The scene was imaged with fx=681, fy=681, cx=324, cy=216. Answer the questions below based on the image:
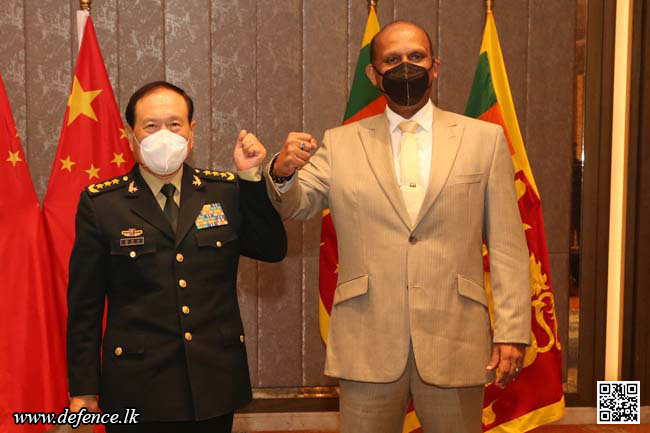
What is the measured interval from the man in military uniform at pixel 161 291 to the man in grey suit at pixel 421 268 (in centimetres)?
20

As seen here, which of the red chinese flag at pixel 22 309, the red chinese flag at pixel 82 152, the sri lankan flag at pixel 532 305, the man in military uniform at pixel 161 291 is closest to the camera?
the man in military uniform at pixel 161 291

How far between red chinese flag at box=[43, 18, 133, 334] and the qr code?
2547mm

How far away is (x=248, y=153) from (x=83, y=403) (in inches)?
27.8

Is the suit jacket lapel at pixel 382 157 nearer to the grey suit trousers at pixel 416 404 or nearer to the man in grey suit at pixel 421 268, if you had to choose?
the man in grey suit at pixel 421 268

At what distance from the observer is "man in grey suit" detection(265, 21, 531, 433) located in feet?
5.63

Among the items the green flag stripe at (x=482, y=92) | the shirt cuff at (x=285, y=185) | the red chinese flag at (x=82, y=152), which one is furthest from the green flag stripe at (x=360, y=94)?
the shirt cuff at (x=285, y=185)

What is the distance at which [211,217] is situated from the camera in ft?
5.41

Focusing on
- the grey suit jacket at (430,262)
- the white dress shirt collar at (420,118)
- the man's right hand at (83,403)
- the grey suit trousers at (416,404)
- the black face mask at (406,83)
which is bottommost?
the grey suit trousers at (416,404)

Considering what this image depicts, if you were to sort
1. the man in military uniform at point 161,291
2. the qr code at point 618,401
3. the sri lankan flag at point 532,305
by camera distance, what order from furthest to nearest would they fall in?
the qr code at point 618,401 → the sri lankan flag at point 532,305 → the man in military uniform at point 161,291

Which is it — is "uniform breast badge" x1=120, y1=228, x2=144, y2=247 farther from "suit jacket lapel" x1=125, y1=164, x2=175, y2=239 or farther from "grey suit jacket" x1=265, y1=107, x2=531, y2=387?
"grey suit jacket" x1=265, y1=107, x2=531, y2=387

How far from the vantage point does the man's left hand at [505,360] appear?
174 cm

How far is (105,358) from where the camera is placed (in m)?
1.60

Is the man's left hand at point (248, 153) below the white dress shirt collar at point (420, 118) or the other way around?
below

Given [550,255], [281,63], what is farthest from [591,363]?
[281,63]
